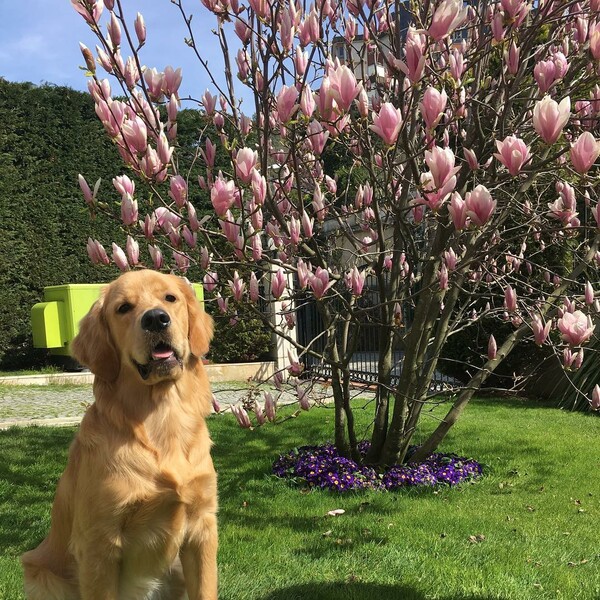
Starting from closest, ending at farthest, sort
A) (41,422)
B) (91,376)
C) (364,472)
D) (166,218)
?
1. (166,218)
2. (364,472)
3. (41,422)
4. (91,376)

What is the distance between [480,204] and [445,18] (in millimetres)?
Result: 738

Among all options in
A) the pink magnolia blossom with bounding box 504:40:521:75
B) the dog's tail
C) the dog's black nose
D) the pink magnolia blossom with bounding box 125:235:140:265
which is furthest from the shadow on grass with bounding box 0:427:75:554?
the pink magnolia blossom with bounding box 504:40:521:75

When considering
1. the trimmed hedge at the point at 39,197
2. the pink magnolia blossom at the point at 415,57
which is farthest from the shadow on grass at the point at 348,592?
the trimmed hedge at the point at 39,197

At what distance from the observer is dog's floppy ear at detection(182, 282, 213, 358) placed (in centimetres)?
278

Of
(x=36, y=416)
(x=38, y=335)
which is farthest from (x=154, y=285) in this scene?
(x=38, y=335)

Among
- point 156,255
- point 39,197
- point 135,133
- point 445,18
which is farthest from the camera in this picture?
point 39,197

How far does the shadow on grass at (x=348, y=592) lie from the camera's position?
2.85 meters

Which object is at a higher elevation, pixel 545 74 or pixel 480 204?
pixel 545 74

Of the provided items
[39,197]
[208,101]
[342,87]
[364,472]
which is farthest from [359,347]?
[342,87]

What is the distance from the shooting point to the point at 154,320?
2.50 m

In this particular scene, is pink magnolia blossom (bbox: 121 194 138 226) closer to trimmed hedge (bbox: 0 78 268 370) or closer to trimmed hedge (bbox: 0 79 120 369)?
trimmed hedge (bbox: 0 78 268 370)

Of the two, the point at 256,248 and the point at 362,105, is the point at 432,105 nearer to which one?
the point at 362,105

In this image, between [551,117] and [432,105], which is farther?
[432,105]

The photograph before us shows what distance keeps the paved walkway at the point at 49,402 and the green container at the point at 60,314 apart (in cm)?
88
